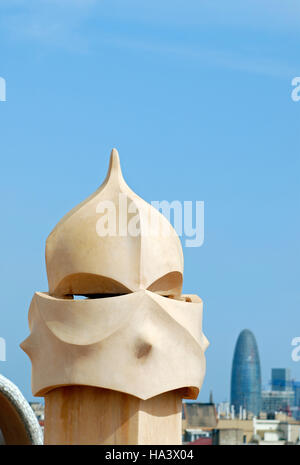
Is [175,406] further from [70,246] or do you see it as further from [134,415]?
[70,246]

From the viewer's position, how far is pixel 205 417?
84.5 m

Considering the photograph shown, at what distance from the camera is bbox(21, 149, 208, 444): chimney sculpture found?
12320mm

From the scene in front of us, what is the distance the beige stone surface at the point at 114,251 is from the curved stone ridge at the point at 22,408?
369 centimetres

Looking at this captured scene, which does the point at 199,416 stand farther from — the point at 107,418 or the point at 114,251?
the point at 114,251

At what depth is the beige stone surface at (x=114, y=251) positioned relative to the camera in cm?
1254

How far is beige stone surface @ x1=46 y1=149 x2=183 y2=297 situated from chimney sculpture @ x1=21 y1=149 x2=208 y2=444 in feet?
0.04

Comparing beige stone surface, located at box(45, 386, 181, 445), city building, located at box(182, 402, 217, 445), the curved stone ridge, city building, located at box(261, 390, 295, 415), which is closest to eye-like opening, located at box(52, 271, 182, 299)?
beige stone surface, located at box(45, 386, 181, 445)

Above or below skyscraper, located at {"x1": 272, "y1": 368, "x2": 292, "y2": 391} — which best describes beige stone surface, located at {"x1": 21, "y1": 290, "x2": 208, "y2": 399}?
below

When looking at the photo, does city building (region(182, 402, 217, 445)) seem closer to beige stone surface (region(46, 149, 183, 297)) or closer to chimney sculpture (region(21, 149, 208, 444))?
chimney sculpture (region(21, 149, 208, 444))

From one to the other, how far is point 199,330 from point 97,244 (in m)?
1.90

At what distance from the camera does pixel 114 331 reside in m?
12.3

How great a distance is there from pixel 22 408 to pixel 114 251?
5085 millimetres
